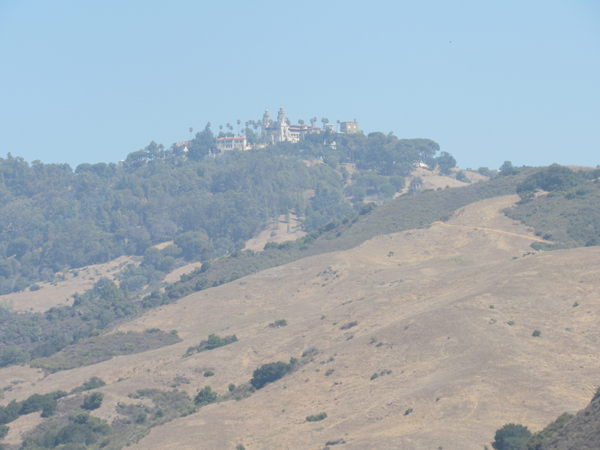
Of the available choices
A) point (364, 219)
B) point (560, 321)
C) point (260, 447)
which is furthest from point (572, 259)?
point (364, 219)

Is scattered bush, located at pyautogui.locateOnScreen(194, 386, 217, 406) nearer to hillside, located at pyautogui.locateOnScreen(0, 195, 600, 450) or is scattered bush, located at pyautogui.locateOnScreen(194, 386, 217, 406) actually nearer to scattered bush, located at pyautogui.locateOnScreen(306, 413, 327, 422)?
hillside, located at pyautogui.locateOnScreen(0, 195, 600, 450)

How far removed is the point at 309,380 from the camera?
1523 inches

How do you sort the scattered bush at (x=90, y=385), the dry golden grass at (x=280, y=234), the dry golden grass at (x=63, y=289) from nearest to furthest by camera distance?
the scattered bush at (x=90, y=385) → the dry golden grass at (x=63, y=289) → the dry golden grass at (x=280, y=234)

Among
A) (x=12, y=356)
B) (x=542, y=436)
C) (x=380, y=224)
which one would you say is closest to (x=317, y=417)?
(x=542, y=436)

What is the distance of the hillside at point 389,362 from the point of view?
2900cm

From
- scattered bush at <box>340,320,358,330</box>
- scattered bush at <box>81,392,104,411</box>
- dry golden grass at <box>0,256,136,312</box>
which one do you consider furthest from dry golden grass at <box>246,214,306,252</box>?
scattered bush at <box>81,392,104,411</box>

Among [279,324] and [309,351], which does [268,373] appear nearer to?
[309,351]

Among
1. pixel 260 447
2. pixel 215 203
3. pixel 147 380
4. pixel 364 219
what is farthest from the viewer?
pixel 215 203

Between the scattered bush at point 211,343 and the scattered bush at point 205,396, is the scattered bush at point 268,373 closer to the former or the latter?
the scattered bush at point 205,396

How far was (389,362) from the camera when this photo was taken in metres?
37.6

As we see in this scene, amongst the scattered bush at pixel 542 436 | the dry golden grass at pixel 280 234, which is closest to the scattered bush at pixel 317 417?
the scattered bush at pixel 542 436

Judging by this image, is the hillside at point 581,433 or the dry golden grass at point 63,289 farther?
the dry golden grass at point 63,289

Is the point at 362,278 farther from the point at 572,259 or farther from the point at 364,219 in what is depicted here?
the point at 364,219

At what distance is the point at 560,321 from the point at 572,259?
10.4 meters
